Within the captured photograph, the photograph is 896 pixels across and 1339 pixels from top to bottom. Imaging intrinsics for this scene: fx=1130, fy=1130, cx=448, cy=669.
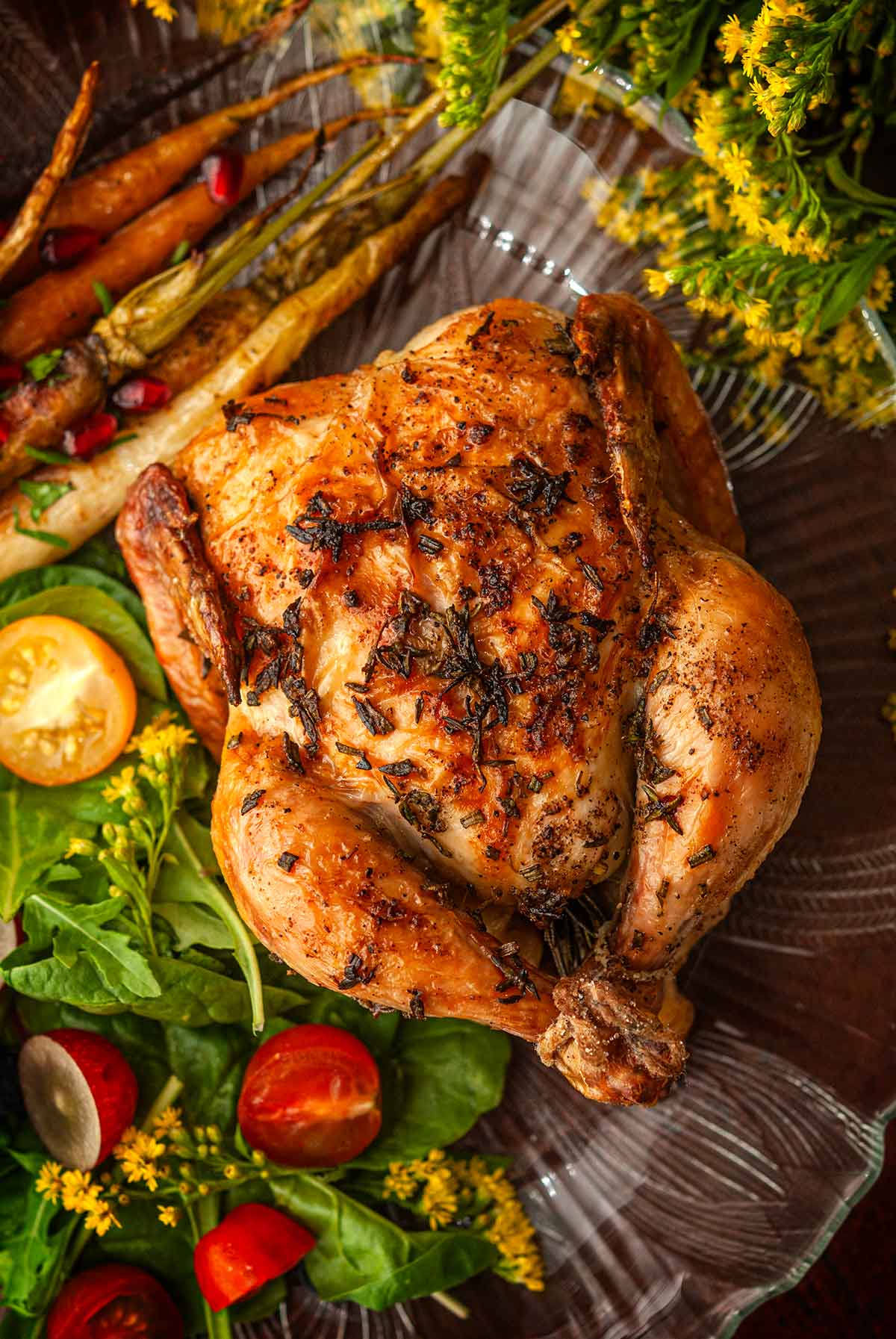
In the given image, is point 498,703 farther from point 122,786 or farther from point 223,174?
point 223,174

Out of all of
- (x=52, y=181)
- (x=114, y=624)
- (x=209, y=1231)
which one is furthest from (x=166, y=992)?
(x=52, y=181)

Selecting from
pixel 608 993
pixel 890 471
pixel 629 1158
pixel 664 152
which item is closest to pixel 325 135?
pixel 664 152

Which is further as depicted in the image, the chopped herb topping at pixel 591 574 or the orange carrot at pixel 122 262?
the orange carrot at pixel 122 262

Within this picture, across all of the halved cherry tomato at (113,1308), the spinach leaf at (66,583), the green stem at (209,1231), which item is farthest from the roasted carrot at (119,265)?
A: the halved cherry tomato at (113,1308)

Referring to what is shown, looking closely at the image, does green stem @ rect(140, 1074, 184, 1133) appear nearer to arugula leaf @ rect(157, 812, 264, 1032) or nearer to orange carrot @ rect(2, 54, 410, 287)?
arugula leaf @ rect(157, 812, 264, 1032)

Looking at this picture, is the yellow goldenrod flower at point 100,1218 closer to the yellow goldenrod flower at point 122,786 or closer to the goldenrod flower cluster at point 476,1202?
the goldenrod flower cluster at point 476,1202
